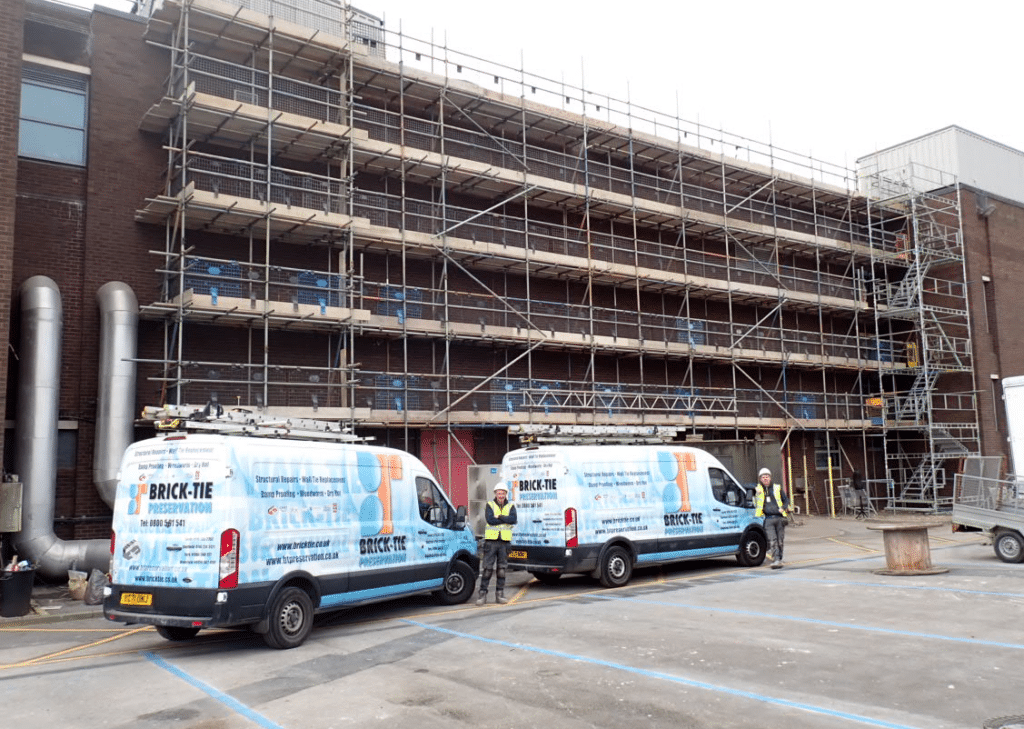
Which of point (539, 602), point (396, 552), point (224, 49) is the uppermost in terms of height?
point (224, 49)

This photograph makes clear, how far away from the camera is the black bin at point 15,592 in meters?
12.1

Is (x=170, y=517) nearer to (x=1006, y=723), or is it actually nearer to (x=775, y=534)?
(x=1006, y=723)

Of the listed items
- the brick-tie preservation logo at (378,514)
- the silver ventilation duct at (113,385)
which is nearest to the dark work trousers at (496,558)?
the brick-tie preservation logo at (378,514)

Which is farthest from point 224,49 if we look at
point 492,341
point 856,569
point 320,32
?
point 856,569

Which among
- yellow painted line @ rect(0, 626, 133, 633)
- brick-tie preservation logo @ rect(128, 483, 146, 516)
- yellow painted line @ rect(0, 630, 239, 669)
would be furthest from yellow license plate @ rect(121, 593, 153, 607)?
yellow painted line @ rect(0, 626, 133, 633)

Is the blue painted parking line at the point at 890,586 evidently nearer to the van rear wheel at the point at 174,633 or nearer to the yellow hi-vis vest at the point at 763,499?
the yellow hi-vis vest at the point at 763,499

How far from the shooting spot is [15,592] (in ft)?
39.9

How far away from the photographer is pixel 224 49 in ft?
64.8

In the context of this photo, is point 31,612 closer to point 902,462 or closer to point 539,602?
point 539,602

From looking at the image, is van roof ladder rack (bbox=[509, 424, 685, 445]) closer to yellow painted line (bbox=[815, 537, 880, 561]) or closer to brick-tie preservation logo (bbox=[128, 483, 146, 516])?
yellow painted line (bbox=[815, 537, 880, 561])

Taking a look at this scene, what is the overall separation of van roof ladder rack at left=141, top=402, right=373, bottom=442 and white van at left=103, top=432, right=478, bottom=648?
2.63 ft

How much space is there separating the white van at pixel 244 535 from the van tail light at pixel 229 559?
11 mm

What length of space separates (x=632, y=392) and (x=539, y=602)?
1337cm

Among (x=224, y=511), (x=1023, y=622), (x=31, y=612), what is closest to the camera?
(x=224, y=511)
